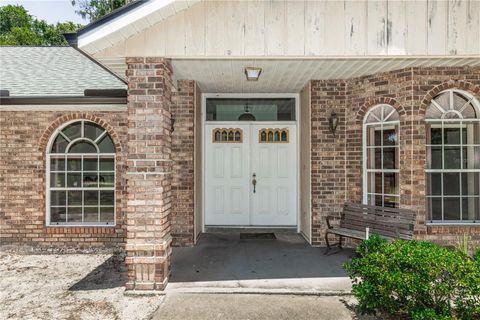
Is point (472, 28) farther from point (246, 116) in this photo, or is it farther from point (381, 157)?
point (246, 116)

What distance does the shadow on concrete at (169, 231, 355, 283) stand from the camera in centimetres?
499

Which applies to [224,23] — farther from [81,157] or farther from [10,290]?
[10,290]

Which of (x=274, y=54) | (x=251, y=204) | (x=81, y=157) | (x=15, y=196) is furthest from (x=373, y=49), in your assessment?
(x=15, y=196)

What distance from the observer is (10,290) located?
4.59 m

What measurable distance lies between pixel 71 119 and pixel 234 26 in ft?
13.3

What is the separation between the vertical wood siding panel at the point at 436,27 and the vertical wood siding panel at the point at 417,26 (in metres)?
0.07

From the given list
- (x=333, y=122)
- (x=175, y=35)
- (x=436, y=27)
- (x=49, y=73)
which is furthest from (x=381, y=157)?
(x=49, y=73)

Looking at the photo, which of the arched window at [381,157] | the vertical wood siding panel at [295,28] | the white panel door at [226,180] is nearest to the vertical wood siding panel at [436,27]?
the arched window at [381,157]

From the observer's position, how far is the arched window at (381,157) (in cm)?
589

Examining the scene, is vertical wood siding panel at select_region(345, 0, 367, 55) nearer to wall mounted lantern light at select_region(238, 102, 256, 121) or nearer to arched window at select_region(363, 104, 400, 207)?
arched window at select_region(363, 104, 400, 207)

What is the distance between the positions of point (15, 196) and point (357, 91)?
23.4 feet

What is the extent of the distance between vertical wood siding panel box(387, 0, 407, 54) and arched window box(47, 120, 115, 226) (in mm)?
5445

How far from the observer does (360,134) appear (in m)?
6.31

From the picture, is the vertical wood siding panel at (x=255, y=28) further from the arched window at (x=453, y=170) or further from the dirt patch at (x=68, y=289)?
the dirt patch at (x=68, y=289)
